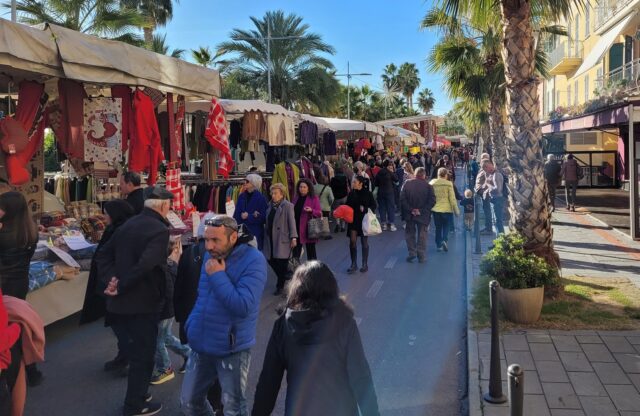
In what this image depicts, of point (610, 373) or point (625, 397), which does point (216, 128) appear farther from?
point (625, 397)

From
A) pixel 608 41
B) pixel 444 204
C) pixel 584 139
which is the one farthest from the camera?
pixel 584 139

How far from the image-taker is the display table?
606cm

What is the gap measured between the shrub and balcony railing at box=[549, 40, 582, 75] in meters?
27.3

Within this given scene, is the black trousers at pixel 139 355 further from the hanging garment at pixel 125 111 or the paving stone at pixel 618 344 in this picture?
the paving stone at pixel 618 344

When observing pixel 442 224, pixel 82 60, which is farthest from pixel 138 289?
pixel 442 224

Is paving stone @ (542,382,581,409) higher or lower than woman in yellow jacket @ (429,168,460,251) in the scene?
lower

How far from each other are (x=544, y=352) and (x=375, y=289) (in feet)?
10.8

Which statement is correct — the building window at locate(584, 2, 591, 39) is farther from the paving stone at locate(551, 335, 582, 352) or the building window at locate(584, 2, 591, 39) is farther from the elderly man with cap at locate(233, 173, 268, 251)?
the paving stone at locate(551, 335, 582, 352)

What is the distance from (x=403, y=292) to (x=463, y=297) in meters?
0.87

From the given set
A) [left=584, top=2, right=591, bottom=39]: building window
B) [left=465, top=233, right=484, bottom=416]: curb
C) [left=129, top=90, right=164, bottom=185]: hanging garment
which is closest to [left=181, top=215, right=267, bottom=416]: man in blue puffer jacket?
[left=465, top=233, right=484, bottom=416]: curb

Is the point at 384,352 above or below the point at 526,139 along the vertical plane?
below

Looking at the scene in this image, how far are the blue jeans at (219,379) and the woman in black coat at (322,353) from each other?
2.62 feet

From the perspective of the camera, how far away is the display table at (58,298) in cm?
606

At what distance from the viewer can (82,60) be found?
20.0 feet
